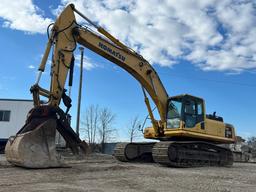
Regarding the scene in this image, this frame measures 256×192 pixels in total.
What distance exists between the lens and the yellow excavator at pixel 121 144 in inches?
463

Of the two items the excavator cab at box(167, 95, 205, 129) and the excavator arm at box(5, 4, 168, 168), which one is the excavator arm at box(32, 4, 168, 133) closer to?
the excavator arm at box(5, 4, 168, 168)

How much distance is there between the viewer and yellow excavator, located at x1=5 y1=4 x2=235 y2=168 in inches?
463

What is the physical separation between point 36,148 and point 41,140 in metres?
0.33

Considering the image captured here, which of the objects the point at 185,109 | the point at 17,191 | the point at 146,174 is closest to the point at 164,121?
the point at 185,109

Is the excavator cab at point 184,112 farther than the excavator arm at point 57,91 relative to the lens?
Yes

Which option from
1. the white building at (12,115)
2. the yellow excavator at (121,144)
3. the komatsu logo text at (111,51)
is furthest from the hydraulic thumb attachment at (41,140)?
the white building at (12,115)

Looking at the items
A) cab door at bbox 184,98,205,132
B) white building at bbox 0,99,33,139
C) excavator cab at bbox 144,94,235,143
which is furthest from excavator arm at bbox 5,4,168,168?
white building at bbox 0,99,33,139

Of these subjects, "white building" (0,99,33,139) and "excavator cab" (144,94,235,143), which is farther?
"white building" (0,99,33,139)

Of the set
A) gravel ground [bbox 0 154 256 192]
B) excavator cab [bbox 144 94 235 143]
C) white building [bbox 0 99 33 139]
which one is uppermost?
white building [bbox 0 99 33 139]

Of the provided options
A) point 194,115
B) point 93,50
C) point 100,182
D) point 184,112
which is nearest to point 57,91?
point 93,50

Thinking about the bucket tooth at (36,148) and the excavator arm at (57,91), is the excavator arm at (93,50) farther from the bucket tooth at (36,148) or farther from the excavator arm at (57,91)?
the bucket tooth at (36,148)

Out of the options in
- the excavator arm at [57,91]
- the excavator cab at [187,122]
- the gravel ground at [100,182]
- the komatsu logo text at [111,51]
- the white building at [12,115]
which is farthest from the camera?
the white building at [12,115]

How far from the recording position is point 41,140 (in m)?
11.6

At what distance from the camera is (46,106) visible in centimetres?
1206
